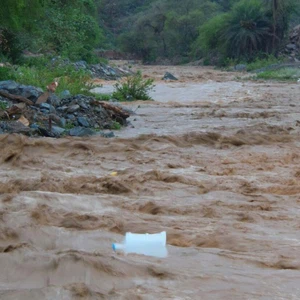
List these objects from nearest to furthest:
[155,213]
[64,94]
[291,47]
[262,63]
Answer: [155,213] → [64,94] → [262,63] → [291,47]

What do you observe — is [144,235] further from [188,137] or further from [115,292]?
[188,137]

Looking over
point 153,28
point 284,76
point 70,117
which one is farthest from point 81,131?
point 153,28

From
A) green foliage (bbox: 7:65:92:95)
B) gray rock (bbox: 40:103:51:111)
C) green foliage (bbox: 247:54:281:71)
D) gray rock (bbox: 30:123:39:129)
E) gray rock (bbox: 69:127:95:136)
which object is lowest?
green foliage (bbox: 247:54:281:71)

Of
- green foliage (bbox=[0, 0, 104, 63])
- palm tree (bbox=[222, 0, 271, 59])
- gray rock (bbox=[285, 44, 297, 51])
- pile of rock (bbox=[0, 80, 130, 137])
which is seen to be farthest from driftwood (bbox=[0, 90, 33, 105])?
gray rock (bbox=[285, 44, 297, 51])

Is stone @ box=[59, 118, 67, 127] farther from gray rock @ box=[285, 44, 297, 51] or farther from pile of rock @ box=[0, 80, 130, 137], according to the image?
gray rock @ box=[285, 44, 297, 51]

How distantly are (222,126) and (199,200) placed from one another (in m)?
5.26

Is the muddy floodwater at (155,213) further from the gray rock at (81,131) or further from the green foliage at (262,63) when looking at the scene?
the green foliage at (262,63)

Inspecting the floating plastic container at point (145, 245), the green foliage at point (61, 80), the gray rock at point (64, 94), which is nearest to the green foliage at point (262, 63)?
the green foliage at point (61, 80)

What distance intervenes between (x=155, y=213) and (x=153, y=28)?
56758mm

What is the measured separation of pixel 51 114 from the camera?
33.0 ft

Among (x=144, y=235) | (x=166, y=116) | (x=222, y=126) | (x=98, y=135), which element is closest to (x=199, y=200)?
(x=144, y=235)

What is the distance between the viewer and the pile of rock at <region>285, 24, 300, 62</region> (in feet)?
148

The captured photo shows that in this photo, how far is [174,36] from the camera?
58719 mm

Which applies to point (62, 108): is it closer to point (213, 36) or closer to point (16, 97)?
point (16, 97)
